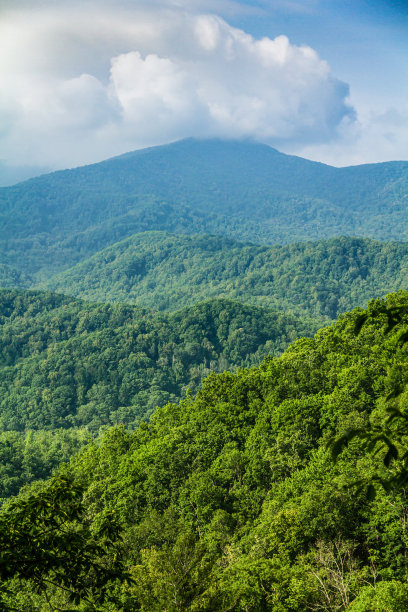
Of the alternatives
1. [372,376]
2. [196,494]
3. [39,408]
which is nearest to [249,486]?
[196,494]

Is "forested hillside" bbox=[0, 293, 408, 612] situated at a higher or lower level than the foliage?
lower

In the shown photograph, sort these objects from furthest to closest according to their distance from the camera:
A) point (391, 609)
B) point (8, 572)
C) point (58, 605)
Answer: point (58, 605), point (391, 609), point (8, 572)

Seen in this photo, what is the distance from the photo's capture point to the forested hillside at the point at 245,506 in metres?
8.86

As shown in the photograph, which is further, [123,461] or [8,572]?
[123,461]

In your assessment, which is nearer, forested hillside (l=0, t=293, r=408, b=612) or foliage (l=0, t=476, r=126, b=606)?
foliage (l=0, t=476, r=126, b=606)

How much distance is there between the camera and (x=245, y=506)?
39.4m

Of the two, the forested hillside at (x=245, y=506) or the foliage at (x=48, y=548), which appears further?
the forested hillside at (x=245, y=506)

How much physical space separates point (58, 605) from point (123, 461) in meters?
25.3

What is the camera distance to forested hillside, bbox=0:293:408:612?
886 cm

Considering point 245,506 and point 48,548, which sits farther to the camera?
point 245,506

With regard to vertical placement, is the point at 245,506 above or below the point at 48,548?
below

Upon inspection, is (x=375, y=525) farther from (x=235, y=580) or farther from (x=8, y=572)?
(x=8, y=572)

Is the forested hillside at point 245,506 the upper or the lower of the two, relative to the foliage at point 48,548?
lower

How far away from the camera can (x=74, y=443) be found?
366 feet
